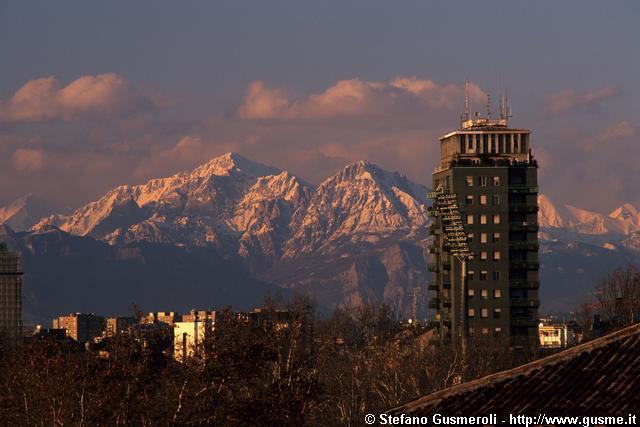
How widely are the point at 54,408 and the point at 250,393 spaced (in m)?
12.0

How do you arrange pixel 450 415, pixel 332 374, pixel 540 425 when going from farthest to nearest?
pixel 332 374
pixel 450 415
pixel 540 425

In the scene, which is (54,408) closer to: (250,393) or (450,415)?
(250,393)

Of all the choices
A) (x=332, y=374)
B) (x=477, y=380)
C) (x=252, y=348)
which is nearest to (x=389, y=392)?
(x=332, y=374)

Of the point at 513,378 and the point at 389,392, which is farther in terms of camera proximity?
the point at 389,392

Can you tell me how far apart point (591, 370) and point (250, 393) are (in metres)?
49.2

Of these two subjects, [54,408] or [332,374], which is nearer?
[54,408]

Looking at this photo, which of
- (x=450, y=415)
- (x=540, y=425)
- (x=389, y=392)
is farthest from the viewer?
(x=389, y=392)

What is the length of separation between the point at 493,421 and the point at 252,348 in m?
51.4

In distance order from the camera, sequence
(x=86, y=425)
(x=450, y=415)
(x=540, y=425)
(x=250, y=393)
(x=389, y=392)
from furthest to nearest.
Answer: (x=389, y=392) → (x=250, y=393) → (x=86, y=425) → (x=450, y=415) → (x=540, y=425)

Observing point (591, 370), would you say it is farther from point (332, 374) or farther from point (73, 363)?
point (332, 374)

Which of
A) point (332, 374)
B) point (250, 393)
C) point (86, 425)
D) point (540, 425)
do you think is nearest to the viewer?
point (540, 425)

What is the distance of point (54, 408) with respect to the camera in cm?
9069

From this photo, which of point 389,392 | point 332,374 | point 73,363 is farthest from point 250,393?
point 332,374

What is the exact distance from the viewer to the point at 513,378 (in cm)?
5112
